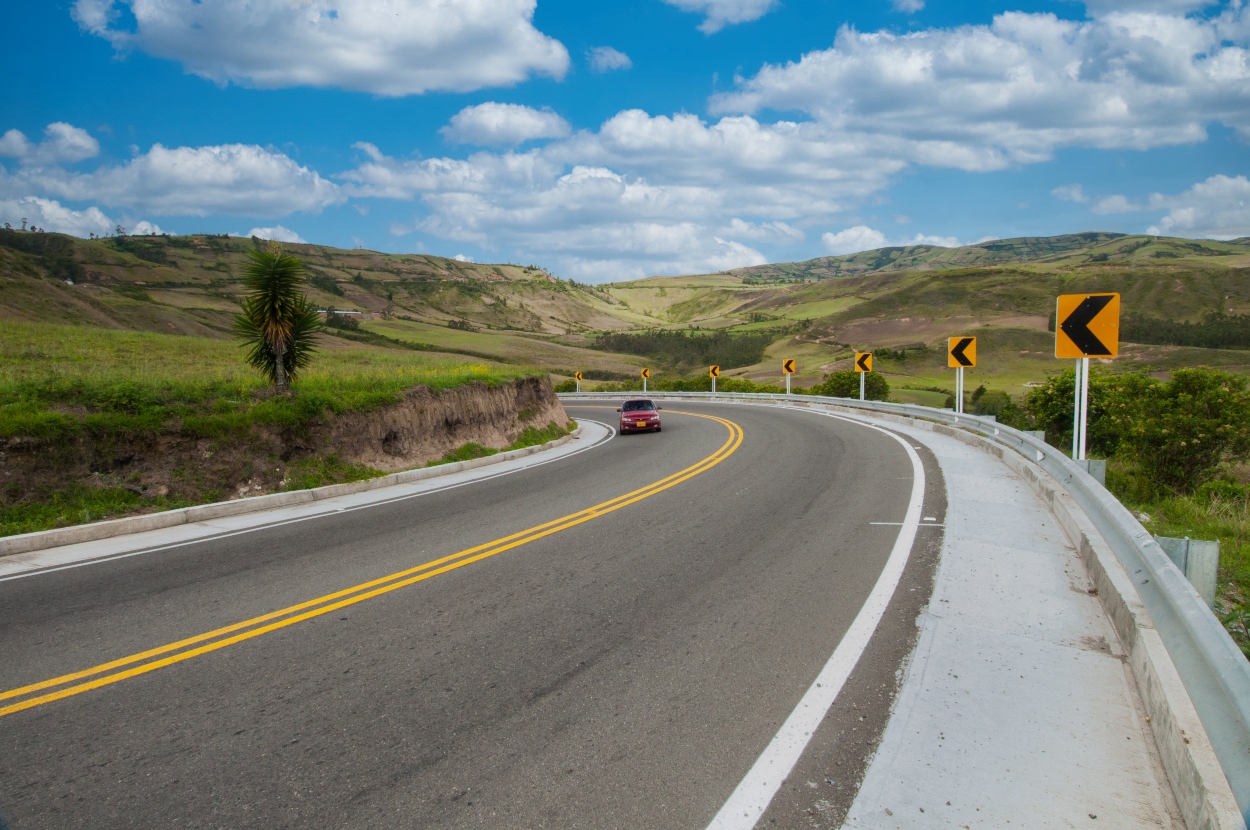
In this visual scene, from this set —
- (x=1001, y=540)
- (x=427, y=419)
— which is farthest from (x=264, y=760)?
(x=427, y=419)

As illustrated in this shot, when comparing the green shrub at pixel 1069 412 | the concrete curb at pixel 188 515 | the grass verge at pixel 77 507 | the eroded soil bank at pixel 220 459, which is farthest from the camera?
the green shrub at pixel 1069 412

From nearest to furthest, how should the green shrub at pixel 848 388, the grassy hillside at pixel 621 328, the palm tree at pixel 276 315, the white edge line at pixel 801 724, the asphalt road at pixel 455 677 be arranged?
1. the white edge line at pixel 801 724
2. the asphalt road at pixel 455 677
3. the palm tree at pixel 276 315
4. the green shrub at pixel 848 388
5. the grassy hillside at pixel 621 328

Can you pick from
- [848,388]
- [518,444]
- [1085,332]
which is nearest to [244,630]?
[1085,332]

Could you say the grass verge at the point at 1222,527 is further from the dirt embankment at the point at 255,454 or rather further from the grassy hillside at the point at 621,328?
the grassy hillside at the point at 621,328

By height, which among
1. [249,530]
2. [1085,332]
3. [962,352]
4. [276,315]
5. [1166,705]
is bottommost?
[249,530]

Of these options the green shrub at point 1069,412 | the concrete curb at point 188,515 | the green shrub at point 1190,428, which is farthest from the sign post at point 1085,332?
the green shrub at point 1069,412

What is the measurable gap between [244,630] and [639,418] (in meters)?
19.9

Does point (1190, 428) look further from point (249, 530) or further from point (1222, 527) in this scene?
point (249, 530)

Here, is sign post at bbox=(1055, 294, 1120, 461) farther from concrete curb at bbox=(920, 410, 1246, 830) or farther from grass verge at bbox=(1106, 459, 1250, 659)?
Result: concrete curb at bbox=(920, 410, 1246, 830)

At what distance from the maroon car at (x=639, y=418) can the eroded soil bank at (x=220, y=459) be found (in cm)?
747

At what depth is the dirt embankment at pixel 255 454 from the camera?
33.0 ft

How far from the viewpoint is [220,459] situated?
1186cm

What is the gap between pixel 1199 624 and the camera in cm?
379

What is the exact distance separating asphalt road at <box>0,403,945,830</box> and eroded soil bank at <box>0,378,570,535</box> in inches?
102
